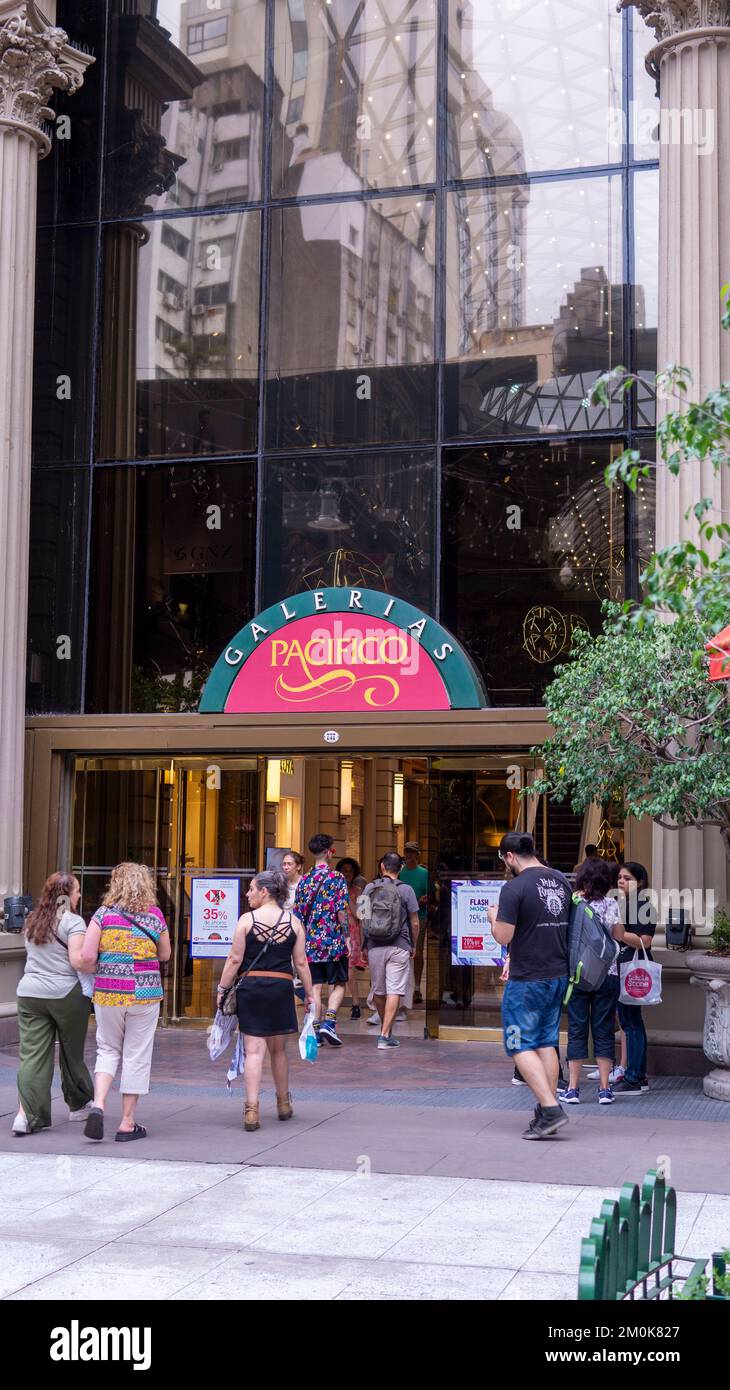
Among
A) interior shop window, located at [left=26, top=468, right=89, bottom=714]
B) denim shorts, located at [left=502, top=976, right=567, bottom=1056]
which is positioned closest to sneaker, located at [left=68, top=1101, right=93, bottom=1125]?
denim shorts, located at [left=502, top=976, right=567, bottom=1056]

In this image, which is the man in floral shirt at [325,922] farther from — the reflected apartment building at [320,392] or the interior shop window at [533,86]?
the interior shop window at [533,86]

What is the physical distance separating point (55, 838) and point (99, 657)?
1.88 m

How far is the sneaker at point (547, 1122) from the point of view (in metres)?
9.23

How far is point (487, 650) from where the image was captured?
13.9 meters

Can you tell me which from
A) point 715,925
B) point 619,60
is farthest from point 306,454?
point 715,925

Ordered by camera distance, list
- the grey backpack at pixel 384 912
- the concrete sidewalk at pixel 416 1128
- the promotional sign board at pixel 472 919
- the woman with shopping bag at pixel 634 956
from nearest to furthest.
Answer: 1. the concrete sidewalk at pixel 416 1128
2. the woman with shopping bag at pixel 634 956
3. the grey backpack at pixel 384 912
4. the promotional sign board at pixel 472 919

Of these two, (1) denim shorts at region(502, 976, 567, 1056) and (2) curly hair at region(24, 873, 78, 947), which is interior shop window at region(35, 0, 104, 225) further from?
(1) denim shorts at region(502, 976, 567, 1056)

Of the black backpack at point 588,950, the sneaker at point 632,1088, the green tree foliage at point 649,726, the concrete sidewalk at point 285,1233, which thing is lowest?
the sneaker at point 632,1088

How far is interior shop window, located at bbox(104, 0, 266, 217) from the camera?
50.0 ft

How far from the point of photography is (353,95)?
14.9 metres

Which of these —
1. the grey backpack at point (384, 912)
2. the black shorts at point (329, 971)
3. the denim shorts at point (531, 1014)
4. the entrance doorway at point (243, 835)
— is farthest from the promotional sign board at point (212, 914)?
the denim shorts at point (531, 1014)

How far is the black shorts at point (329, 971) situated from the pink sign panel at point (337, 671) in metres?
2.39
